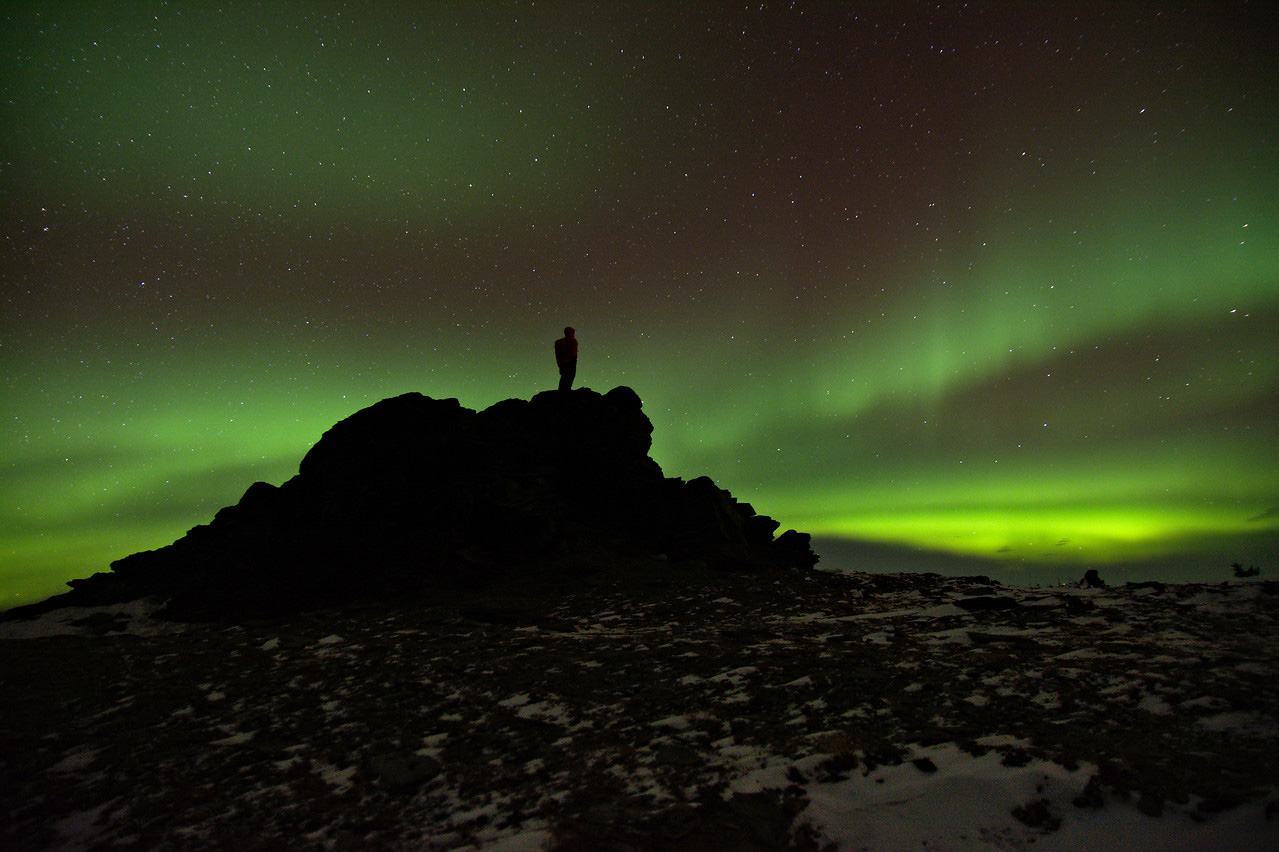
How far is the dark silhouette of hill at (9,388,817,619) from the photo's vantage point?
18.1 metres

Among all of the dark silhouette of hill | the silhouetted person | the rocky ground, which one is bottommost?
the rocky ground

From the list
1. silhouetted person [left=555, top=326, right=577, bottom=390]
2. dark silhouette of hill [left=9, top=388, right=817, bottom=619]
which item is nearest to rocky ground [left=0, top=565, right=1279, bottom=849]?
dark silhouette of hill [left=9, top=388, right=817, bottom=619]

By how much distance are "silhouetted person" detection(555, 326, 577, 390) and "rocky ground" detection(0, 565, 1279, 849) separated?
15881mm

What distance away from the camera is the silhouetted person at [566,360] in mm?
26969

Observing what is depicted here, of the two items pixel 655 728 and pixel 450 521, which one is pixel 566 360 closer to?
pixel 450 521

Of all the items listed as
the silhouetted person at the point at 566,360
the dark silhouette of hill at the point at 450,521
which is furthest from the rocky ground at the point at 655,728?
the silhouetted person at the point at 566,360

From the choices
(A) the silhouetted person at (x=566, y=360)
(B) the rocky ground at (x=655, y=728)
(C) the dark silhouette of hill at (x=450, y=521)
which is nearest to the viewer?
(B) the rocky ground at (x=655, y=728)

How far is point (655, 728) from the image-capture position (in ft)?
22.9

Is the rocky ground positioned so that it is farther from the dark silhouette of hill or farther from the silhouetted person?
the silhouetted person

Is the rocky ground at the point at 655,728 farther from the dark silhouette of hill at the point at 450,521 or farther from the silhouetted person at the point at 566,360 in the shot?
the silhouetted person at the point at 566,360

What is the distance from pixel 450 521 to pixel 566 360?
33.3 ft

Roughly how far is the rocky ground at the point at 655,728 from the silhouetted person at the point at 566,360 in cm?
1588

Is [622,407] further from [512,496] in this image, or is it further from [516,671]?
[516,671]

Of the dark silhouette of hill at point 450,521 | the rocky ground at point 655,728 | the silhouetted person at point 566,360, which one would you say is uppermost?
the silhouetted person at point 566,360
